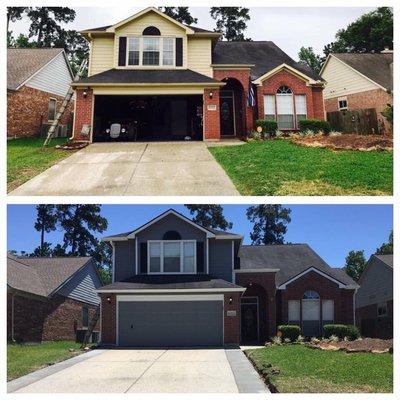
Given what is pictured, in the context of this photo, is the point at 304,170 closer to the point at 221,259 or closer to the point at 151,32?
the point at 221,259

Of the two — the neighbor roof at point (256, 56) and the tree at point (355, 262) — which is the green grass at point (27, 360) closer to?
the neighbor roof at point (256, 56)

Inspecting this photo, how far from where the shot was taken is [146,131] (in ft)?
77.4

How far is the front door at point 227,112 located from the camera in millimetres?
23609

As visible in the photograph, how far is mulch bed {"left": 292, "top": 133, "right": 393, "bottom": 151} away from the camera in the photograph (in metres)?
17.7

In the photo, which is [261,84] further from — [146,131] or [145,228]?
[145,228]

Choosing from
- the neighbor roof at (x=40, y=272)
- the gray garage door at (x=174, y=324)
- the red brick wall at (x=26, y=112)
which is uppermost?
the red brick wall at (x=26, y=112)

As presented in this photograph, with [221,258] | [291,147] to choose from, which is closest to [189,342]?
[221,258]

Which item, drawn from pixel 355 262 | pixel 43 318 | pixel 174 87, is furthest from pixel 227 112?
pixel 355 262

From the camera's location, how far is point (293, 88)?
73.8 feet

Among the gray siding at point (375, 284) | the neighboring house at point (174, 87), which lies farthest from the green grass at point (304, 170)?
the gray siding at point (375, 284)

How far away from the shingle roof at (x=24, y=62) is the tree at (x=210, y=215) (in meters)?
13.3

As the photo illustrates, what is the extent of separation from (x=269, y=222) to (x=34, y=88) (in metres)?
22.7

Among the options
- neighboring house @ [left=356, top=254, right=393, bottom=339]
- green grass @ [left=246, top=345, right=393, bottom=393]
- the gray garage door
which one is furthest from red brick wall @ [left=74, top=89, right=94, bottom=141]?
neighboring house @ [left=356, top=254, right=393, bottom=339]

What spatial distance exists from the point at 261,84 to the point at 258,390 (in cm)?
1517
